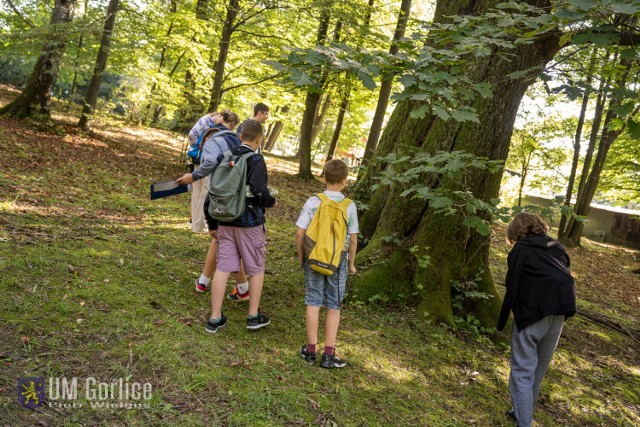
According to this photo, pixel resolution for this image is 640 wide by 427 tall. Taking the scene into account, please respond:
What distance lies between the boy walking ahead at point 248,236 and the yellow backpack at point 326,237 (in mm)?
551

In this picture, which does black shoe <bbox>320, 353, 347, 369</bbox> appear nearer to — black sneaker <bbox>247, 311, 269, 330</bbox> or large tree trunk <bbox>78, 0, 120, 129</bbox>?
black sneaker <bbox>247, 311, 269, 330</bbox>

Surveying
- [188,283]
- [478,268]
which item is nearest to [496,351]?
[478,268]

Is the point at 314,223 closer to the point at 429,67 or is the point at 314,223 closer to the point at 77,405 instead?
the point at 429,67

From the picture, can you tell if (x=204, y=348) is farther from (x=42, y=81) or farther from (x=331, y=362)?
(x=42, y=81)

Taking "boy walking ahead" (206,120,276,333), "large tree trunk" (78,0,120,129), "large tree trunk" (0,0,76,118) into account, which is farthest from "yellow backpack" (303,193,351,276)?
"large tree trunk" (0,0,76,118)

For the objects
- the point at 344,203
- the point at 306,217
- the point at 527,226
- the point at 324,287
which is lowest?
the point at 324,287

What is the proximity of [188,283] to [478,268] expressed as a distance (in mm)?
3599

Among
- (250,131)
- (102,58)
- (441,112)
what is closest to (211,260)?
(250,131)

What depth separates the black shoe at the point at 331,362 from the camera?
372cm

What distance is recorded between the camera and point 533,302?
3422 millimetres

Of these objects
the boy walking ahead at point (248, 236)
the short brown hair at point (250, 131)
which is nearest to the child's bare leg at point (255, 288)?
the boy walking ahead at point (248, 236)

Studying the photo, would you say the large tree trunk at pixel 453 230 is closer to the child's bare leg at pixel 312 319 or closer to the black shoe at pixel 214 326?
the child's bare leg at pixel 312 319

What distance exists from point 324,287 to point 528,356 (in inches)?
68.3

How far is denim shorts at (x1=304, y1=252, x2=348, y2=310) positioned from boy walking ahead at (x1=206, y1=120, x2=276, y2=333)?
1.90ft
